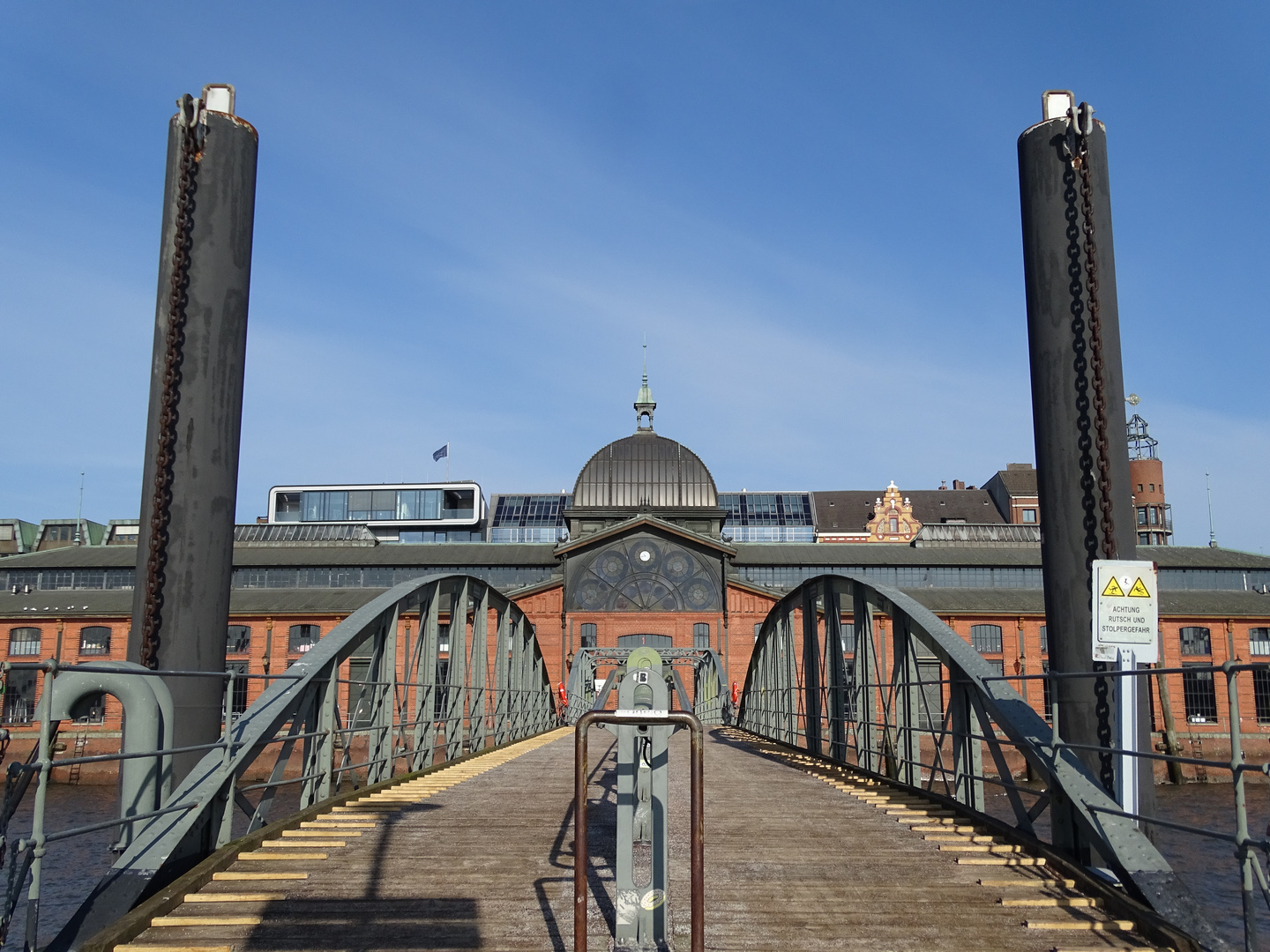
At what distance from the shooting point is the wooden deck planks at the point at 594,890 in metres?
5.53

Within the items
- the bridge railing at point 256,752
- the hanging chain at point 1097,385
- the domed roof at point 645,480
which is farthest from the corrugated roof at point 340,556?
the hanging chain at point 1097,385

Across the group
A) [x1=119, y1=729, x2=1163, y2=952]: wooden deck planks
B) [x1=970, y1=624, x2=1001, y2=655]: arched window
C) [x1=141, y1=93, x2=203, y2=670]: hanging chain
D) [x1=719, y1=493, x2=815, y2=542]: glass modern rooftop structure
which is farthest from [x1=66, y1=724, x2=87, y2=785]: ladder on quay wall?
[x1=719, y1=493, x2=815, y2=542]: glass modern rooftop structure

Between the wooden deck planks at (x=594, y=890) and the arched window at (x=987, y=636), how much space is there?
3616 cm

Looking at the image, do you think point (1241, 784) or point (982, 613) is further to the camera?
point (982, 613)

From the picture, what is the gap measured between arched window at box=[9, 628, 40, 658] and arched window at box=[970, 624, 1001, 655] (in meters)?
36.8

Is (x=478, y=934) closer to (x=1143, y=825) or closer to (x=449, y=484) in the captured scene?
(x=1143, y=825)

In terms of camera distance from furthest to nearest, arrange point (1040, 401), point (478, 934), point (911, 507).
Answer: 1. point (911, 507)
2. point (1040, 401)
3. point (478, 934)

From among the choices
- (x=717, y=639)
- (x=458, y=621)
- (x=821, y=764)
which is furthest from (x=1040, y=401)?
(x=717, y=639)

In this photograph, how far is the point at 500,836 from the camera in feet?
25.8

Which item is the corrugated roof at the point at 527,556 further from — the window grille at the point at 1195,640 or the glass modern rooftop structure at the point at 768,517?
the glass modern rooftop structure at the point at 768,517

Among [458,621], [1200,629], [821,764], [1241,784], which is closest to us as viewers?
[1241,784]

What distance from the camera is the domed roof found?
170 ft

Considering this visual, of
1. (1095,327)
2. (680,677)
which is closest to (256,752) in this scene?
(1095,327)

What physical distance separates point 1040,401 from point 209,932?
6.38 meters
